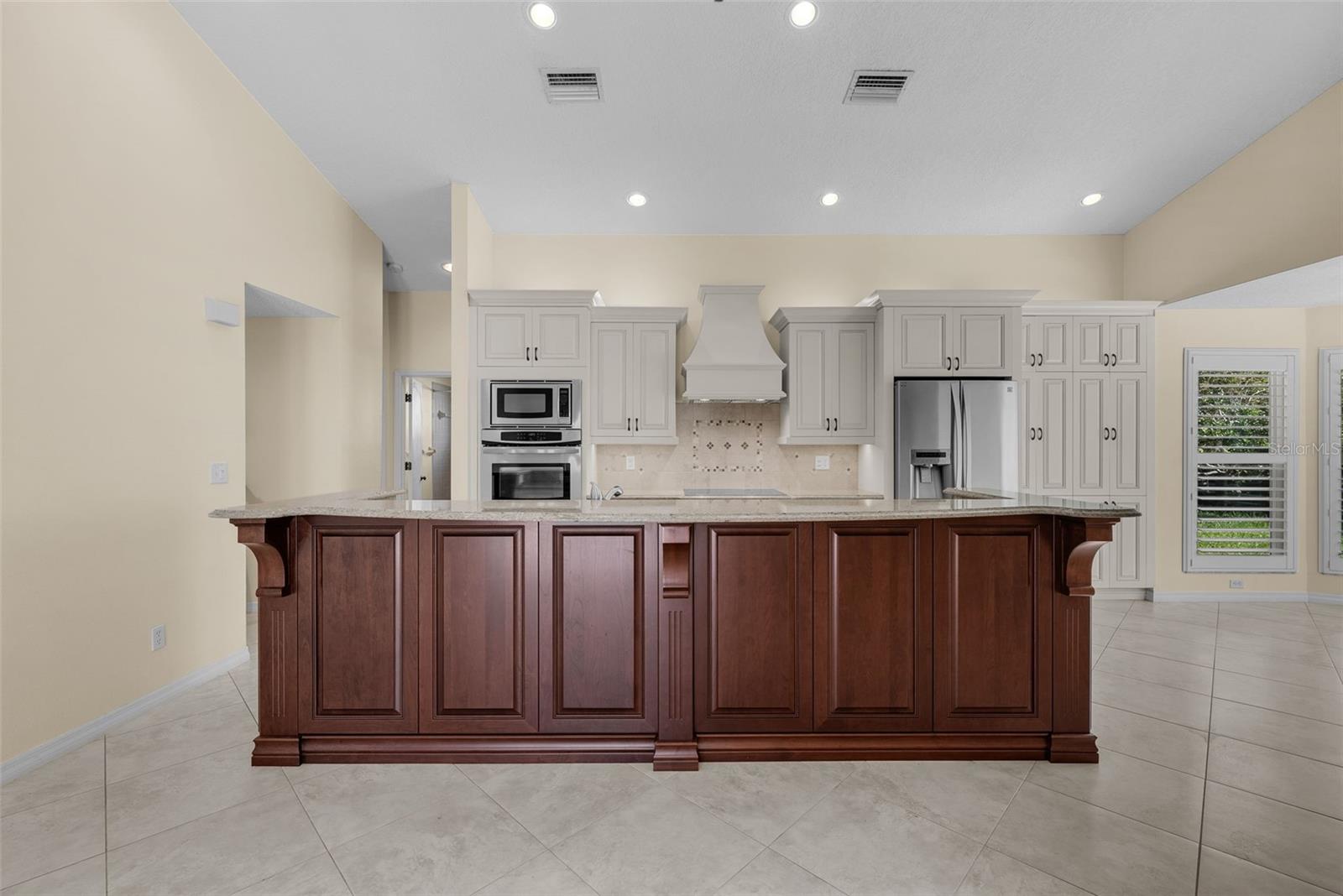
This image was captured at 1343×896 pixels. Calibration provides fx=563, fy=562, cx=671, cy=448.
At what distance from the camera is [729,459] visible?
4.95 m

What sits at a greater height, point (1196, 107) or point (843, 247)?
point (1196, 107)

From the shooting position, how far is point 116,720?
98.5 inches

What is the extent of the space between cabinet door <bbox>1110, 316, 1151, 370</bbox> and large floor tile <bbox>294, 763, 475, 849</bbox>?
18.0ft

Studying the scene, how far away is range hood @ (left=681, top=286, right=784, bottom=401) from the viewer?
4438 mm

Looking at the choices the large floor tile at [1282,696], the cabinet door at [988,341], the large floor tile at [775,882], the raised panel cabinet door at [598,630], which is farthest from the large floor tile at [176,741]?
the cabinet door at [988,341]

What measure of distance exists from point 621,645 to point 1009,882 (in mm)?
1339

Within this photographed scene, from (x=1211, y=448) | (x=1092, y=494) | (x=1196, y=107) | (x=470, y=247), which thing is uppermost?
(x=1196, y=107)

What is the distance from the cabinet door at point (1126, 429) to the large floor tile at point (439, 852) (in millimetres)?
5154

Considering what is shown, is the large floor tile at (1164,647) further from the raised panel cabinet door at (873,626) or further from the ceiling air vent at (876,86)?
the ceiling air vent at (876,86)

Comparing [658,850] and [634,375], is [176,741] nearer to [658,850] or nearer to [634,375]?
[658,850]

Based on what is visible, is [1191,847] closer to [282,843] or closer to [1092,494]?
[282,843]

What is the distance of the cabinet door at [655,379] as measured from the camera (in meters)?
4.48

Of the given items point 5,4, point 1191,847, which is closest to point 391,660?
point 1191,847

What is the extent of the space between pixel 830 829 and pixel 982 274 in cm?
489
